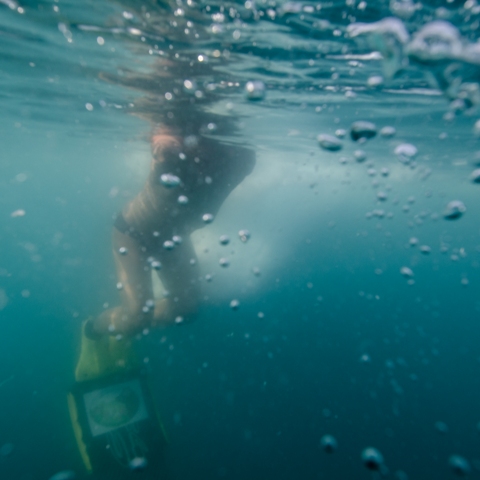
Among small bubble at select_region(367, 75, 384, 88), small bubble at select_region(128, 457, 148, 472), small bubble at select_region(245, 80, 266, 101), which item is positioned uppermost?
small bubble at select_region(245, 80, 266, 101)

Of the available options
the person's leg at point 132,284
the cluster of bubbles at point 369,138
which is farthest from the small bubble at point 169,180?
the cluster of bubbles at point 369,138

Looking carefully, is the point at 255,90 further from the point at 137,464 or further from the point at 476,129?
the point at 137,464

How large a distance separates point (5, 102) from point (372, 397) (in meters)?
26.9

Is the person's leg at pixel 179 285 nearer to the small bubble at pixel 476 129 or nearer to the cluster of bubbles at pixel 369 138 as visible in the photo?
the cluster of bubbles at pixel 369 138

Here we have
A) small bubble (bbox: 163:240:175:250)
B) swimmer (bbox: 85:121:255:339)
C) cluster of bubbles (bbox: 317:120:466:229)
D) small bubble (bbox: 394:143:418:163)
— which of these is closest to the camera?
cluster of bubbles (bbox: 317:120:466:229)

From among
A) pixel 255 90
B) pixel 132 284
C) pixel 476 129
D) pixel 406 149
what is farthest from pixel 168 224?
pixel 406 149

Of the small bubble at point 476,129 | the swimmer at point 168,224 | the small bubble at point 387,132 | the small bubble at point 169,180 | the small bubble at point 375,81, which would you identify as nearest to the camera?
the small bubble at point 375,81

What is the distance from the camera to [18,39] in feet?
24.1

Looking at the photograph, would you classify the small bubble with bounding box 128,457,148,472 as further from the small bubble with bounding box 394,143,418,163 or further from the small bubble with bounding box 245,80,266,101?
the small bubble with bounding box 394,143,418,163

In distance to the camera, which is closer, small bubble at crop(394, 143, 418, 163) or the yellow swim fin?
the yellow swim fin

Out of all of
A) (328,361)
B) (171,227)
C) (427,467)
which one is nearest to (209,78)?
(171,227)

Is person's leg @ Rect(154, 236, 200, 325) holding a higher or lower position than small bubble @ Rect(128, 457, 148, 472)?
higher

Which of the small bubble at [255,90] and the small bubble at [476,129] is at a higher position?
the small bubble at [255,90]

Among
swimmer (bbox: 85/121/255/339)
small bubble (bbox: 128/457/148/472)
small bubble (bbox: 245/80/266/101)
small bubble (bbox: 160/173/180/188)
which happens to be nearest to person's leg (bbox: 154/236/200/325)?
swimmer (bbox: 85/121/255/339)
